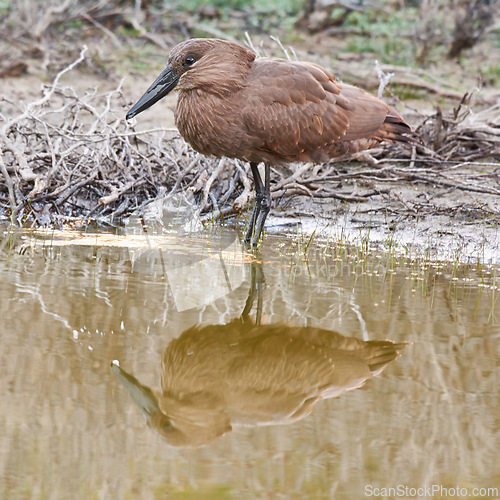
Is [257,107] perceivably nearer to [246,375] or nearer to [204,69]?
[204,69]

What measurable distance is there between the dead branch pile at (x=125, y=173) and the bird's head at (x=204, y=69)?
0.80 metres

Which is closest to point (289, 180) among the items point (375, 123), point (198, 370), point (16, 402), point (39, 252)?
point (375, 123)

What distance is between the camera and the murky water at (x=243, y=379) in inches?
90.8

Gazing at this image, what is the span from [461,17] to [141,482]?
32.1ft

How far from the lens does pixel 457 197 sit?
659 centimetres

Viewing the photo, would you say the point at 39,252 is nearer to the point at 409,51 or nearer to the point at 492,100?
the point at 492,100

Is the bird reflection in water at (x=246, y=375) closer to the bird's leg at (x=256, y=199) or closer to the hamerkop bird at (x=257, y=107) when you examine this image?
the hamerkop bird at (x=257, y=107)

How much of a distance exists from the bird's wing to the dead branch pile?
88cm

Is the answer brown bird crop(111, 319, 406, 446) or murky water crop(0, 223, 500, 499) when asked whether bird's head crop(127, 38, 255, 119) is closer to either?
murky water crop(0, 223, 500, 499)

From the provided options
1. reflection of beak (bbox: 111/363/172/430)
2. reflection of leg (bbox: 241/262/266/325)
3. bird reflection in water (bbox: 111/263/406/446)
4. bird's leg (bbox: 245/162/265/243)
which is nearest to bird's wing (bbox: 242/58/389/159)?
bird's leg (bbox: 245/162/265/243)

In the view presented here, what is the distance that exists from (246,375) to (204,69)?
233 centimetres

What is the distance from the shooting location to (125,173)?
610cm

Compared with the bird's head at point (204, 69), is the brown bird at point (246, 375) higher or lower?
lower

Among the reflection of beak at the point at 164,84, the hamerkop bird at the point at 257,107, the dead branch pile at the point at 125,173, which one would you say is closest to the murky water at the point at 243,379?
the hamerkop bird at the point at 257,107
